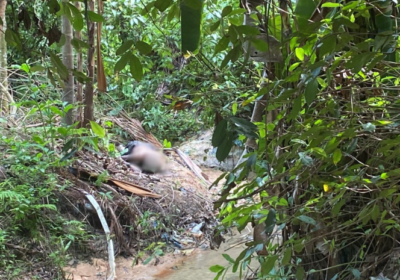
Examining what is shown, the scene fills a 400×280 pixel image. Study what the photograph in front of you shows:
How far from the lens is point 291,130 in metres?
1.20

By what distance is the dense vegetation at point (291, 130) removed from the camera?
847 millimetres

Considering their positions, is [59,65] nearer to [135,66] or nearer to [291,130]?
[135,66]

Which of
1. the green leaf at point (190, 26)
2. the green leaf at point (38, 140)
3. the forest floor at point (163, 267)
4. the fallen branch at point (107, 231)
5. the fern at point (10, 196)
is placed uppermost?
the green leaf at point (190, 26)

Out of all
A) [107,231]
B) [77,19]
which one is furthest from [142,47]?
[107,231]

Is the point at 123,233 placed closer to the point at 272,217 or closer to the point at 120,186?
the point at 120,186

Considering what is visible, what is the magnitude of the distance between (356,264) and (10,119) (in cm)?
308

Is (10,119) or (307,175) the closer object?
(307,175)

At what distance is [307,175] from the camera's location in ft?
3.96

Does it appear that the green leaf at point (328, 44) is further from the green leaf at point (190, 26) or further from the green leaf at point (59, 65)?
the green leaf at point (59, 65)

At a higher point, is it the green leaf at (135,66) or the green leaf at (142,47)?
the green leaf at (142,47)

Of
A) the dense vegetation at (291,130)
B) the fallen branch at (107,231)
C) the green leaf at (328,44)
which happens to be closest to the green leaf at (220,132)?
the dense vegetation at (291,130)

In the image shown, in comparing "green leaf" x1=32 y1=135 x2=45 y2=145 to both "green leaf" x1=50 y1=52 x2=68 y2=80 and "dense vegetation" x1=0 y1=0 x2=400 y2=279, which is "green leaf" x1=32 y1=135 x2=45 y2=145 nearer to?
"dense vegetation" x1=0 y1=0 x2=400 y2=279

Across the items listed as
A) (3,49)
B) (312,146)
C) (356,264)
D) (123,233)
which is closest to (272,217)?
(312,146)

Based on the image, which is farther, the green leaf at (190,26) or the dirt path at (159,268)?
the dirt path at (159,268)
